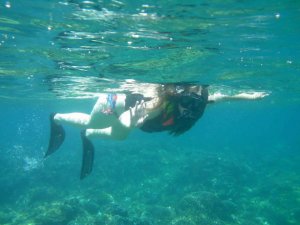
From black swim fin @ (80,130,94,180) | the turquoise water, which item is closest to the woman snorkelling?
black swim fin @ (80,130,94,180)

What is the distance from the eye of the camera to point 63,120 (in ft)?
44.7

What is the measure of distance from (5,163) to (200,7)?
1201 inches

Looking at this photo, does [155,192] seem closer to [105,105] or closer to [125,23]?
[105,105]

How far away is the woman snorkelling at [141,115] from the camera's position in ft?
28.6

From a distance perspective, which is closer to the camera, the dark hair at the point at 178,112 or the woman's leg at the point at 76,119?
the dark hair at the point at 178,112

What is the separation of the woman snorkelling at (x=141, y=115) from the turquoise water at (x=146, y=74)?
2443mm

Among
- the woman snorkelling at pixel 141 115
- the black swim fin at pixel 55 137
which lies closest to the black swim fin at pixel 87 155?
the woman snorkelling at pixel 141 115

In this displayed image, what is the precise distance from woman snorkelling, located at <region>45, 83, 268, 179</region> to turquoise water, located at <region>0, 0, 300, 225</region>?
8.01ft

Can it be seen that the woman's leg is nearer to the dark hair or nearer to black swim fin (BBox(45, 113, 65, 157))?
black swim fin (BBox(45, 113, 65, 157))

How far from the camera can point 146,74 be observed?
17188 millimetres

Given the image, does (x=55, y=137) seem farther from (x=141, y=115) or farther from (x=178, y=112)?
(x=178, y=112)

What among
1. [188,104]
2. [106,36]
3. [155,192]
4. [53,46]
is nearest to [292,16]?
[188,104]

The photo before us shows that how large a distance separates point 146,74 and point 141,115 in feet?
26.4

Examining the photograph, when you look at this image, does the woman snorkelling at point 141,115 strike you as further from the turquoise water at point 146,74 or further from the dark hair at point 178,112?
the turquoise water at point 146,74
